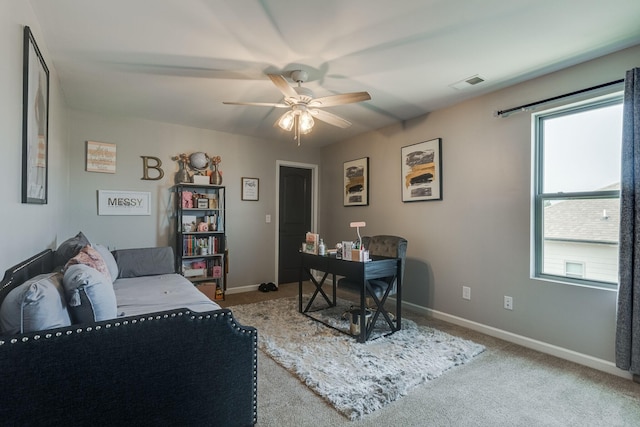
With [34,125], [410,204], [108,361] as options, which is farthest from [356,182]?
[108,361]

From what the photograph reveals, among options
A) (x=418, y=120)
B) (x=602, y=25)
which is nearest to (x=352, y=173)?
(x=418, y=120)

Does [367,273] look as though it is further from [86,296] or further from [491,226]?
[86,296]

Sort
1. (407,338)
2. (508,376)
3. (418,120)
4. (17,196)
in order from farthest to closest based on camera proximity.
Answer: (418,120) → (407,338) → (508,376) → (17,196)

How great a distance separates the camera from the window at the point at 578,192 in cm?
238

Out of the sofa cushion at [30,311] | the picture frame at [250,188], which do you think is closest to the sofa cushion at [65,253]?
the sofa cushion at [30,311]

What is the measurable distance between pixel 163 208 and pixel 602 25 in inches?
180

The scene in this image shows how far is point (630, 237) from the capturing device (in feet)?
7.00

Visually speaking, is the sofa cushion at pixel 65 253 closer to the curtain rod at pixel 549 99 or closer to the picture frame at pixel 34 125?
the picture frame at pixel 34 125

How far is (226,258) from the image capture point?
4285 millimetres

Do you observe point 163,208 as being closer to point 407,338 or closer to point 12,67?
point 12,67

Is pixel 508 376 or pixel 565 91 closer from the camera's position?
pixel 508 376

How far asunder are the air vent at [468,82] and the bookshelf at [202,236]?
3.05 m

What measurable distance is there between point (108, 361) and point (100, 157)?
11.2ft

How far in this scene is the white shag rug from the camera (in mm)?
1974
